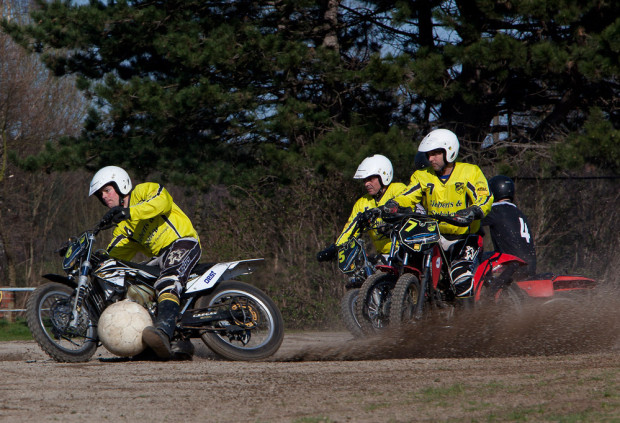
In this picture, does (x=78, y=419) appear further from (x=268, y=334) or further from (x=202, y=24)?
(x=202, y=24)

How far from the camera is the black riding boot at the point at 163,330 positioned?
7.20m

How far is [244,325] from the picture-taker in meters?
7.81

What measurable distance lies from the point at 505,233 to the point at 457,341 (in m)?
2.20

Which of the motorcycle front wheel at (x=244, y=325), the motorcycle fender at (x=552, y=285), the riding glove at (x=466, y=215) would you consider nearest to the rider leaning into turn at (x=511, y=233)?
the motorcycle fender at (x=552, y=285)

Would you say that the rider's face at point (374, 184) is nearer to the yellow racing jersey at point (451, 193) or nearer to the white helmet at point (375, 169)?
the white helmet at point (375, 169)

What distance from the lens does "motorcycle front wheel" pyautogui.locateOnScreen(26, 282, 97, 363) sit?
750cm

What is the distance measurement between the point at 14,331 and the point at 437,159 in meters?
11.5

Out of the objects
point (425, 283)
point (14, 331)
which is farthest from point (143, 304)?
point (14, 331)

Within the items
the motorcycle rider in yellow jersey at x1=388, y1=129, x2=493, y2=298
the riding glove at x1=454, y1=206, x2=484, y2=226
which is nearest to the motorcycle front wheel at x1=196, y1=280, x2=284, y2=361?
the motorcycle rider in yellow jersey at x1=388, y1=129, x2=493, y2=298

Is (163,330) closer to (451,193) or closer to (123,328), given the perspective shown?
(123,328)

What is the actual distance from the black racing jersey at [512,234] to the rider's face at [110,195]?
4.19 m

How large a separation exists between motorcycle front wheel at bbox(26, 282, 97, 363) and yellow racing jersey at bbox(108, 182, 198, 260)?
0.76 meters

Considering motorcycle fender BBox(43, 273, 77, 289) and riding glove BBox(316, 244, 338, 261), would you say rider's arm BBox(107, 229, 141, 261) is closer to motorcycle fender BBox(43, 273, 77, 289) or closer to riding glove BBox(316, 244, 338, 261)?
motorcycle fender BBox(43, 273, 77, 289)

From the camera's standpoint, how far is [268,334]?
7855mm
